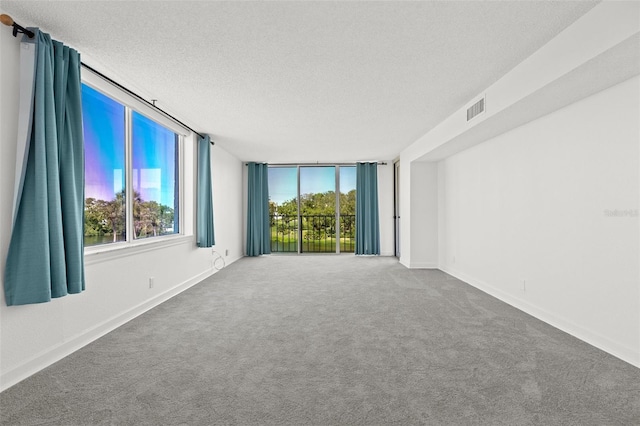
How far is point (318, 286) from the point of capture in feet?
14.4

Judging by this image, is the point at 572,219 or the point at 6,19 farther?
the point at 572,219

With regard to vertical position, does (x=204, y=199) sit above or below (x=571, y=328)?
above

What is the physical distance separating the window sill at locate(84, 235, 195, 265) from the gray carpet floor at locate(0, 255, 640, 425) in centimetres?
67

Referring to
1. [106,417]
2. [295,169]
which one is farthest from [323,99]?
[295,169]

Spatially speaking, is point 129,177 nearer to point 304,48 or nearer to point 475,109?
point 304,48

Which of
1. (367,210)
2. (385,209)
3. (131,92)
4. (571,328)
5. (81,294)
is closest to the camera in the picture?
(81,294)

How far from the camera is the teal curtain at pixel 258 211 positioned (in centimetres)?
733

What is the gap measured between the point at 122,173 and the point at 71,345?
171 centimetres

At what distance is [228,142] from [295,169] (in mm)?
2425

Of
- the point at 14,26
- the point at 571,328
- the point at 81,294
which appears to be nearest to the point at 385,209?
the point at 571,328

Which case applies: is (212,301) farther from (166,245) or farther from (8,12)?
(8,12)

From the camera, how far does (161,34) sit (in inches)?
83.4

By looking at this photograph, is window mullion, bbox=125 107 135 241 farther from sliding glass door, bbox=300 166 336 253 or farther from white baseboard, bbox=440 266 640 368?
sliding glass door, bbox=300 166 336 253

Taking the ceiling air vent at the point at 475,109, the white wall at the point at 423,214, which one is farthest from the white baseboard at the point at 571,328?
the ceiling air vent at the point at 475,109
